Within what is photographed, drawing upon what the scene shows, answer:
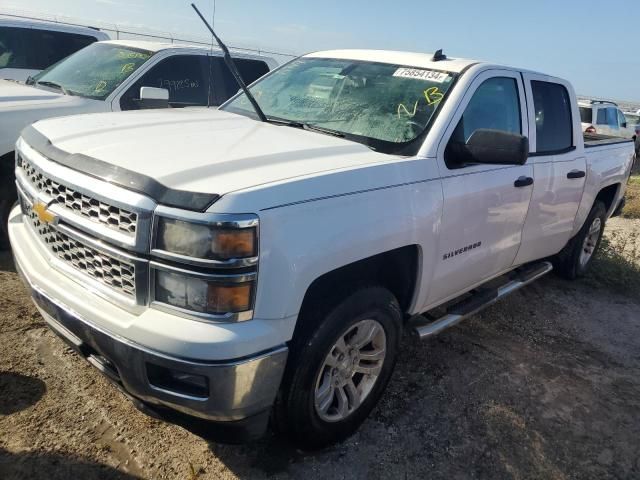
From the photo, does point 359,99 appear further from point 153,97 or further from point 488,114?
point 153,97

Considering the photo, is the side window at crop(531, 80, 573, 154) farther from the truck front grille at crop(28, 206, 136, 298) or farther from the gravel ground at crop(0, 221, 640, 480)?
the truck front grille at crop(28, 206, 136, 298)

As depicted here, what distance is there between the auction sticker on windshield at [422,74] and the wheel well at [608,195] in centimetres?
310

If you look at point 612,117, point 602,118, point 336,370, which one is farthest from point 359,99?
point 612,117

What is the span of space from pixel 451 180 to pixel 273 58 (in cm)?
490

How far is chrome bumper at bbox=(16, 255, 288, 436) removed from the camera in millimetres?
2037

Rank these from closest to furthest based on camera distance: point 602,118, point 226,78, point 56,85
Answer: point 56,85
point 226,78
point 602,118

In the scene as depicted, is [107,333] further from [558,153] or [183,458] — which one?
[558,153]

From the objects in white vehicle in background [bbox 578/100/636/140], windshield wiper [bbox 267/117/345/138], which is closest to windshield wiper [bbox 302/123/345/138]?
windshield wiper [bbox 267/117/345/138]

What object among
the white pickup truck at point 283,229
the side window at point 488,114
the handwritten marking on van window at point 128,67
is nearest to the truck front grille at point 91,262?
the white pickup truck at point 283,229

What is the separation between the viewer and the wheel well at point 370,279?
250 centimetres

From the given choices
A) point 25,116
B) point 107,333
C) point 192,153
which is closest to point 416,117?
point 192,153

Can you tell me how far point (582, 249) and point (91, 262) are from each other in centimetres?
491

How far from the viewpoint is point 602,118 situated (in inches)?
587

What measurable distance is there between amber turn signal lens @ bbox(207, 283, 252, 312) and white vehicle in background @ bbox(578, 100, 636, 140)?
13659 mm
